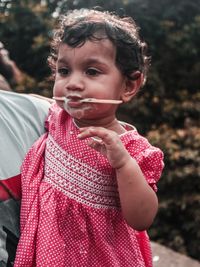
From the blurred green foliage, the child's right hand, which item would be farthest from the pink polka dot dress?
the blurred green foliage

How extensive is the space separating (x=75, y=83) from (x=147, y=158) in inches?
12.5

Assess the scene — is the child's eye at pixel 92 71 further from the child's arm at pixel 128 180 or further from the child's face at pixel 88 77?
the child's arm at pixel 128 180

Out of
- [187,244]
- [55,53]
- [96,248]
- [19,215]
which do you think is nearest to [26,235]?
[19,215]

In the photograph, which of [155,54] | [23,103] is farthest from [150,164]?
[155,54]

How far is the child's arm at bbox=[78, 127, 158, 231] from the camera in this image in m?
1.34

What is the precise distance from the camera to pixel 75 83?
4.53 ft

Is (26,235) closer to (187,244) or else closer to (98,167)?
(98,167)

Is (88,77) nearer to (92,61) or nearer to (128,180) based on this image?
(92,61)

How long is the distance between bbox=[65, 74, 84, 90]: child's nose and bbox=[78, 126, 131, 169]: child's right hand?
0.41ft

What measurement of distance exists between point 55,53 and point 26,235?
59cm

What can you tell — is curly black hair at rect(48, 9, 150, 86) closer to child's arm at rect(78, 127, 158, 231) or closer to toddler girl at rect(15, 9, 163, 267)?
toddler girl at rect(15, 9, 163, 267)

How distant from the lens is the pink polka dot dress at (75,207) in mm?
1470

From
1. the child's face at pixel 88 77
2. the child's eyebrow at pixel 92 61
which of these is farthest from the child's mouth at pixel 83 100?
the child's eyebrow at pixel 92 61

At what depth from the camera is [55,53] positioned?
1624 millimetres
